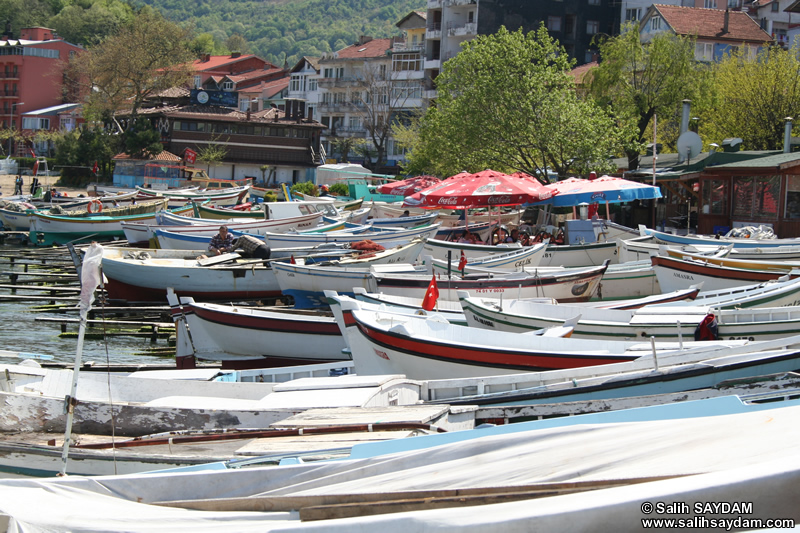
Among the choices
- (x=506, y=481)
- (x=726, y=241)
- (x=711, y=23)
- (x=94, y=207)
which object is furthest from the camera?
(x=711, y=23)

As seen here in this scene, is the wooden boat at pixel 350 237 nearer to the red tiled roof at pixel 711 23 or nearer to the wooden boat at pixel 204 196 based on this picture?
the wooden boat at pixel 204 196

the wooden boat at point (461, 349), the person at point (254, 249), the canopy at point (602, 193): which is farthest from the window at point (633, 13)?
the wooden boat at point (461, 349)

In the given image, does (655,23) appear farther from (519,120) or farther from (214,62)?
(214,62)

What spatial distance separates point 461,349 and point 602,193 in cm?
1553

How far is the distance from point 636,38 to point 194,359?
105ft

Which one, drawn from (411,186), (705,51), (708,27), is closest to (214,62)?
(708,27)

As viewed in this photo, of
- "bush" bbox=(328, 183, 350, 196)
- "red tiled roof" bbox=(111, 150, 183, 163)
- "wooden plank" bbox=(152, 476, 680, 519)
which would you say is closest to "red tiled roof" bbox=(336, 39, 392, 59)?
"red tiled roof" bbox=(111, 150, 183, 163)

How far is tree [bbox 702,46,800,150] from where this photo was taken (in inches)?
1521

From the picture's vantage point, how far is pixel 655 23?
64.1 metres

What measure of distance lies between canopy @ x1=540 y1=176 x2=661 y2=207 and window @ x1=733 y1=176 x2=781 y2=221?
4556mm

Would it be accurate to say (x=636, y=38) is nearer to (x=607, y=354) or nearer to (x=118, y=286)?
(x=118, y=286)

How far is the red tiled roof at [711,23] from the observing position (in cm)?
6319

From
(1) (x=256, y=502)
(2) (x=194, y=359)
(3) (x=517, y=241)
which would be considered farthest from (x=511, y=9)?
(1) (x=256, y=502)

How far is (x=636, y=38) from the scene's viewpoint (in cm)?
4062
